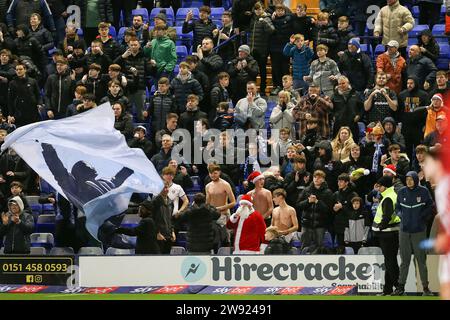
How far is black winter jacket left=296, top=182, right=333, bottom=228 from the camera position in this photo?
66.4ft

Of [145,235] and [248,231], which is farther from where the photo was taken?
[145,235]

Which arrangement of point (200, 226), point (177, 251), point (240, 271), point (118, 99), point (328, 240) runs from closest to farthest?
point (240, 271), point (200, 226), point (328, 240), point (177, 251), point (118, 99)

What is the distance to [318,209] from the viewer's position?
20250 mm

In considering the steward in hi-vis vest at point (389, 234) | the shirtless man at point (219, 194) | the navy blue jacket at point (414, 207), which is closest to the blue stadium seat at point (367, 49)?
the shirtless man at point (219, 194)

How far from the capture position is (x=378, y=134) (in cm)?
2120

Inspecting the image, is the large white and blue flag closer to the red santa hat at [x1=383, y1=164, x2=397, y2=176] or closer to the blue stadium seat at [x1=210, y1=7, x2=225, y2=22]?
the red santa hat at [x1=383, y1=164, x2=397, y2=176]

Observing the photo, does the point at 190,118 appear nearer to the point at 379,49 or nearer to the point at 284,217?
the point at 284,217

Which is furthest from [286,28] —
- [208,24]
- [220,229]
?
[220,229]

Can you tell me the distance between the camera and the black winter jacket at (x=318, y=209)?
20250 millimetres

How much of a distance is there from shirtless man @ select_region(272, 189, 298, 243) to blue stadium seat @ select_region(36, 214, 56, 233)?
13.8ft

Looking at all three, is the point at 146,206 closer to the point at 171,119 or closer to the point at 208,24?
the point at 171,119

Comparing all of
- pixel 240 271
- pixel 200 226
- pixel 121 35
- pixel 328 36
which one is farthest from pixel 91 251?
pixel 121 35

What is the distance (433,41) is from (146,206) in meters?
6.60

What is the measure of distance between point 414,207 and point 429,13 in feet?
24.1
